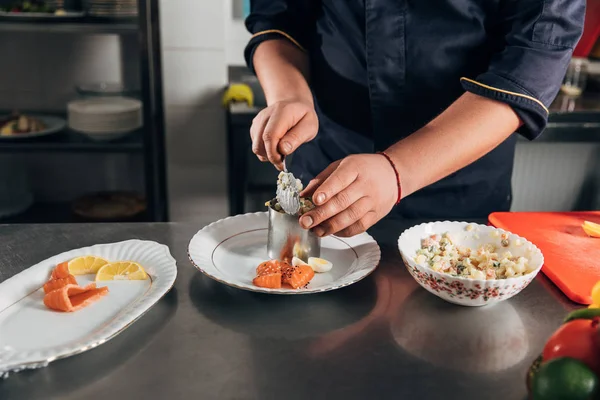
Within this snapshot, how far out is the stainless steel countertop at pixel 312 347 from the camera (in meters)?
0.78

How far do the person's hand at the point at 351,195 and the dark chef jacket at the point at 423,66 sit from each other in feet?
0.98

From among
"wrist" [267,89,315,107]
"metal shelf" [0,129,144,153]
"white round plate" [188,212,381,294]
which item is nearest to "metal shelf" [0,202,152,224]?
"metal shelf" [0,129,144,153]

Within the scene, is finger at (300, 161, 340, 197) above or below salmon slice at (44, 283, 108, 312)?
above

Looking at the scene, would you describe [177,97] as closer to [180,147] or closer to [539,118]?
[180,147]

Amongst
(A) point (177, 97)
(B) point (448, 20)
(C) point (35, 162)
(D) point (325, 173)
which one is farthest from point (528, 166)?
(C) point (35, 162)

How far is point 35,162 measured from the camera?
2871 mm

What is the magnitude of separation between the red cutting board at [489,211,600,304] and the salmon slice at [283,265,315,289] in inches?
16.8

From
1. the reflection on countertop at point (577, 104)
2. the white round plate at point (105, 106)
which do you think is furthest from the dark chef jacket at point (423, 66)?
the white round plate at point (105, 106)

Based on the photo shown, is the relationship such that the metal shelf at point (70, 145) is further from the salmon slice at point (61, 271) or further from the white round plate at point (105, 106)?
the salmon slice at point (61, 271)

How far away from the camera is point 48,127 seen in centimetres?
259

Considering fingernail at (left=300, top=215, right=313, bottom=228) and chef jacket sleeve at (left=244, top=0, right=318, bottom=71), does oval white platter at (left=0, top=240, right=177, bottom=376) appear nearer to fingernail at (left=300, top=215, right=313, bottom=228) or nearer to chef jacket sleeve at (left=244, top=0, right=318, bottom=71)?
fingernail at (left=300, top=215, right=313, bottom=228)

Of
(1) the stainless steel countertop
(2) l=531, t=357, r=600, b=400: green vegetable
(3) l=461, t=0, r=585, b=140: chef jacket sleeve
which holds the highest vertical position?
(3) l=461, t=0, r=585, b=140: chef jacket sleeve

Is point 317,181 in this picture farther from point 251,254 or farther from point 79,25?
point 79,25

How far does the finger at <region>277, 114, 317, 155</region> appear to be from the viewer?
1.18 metres
